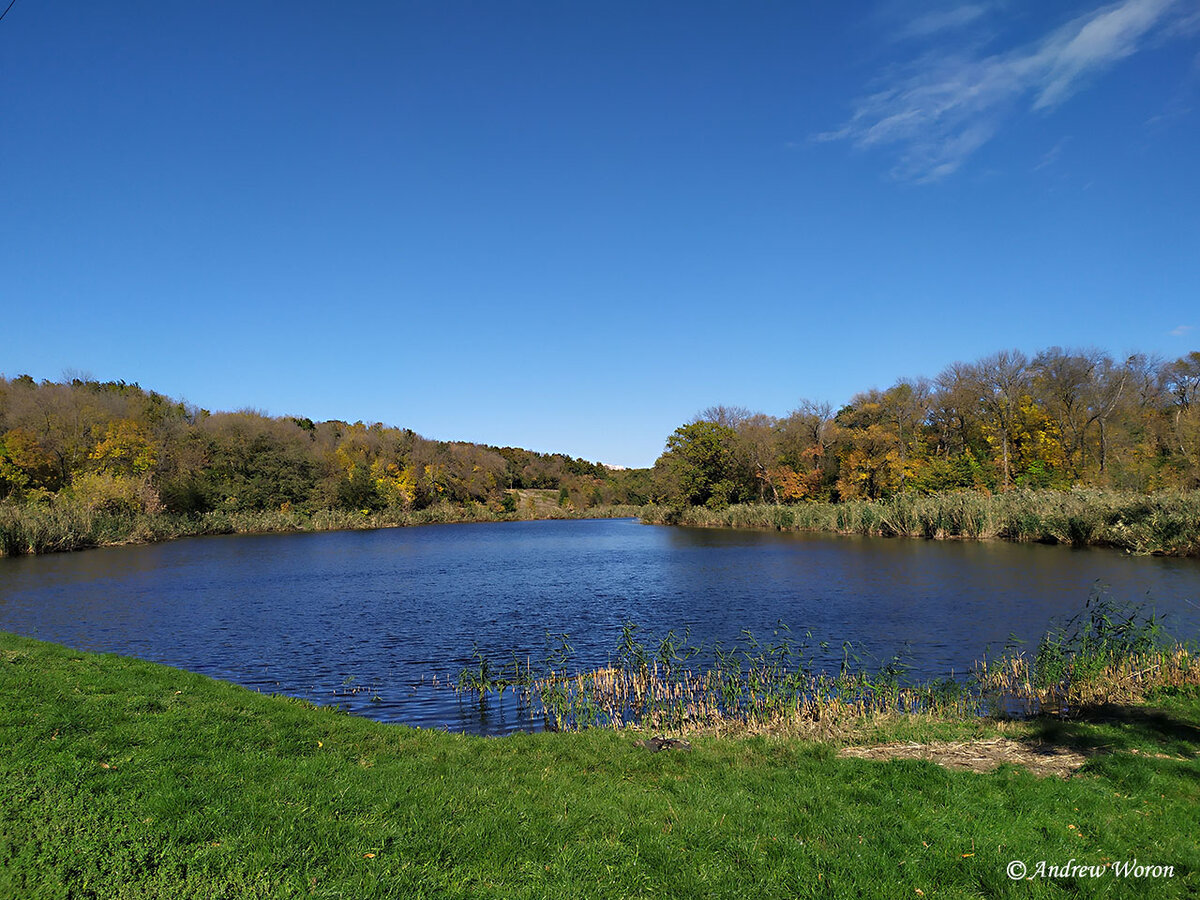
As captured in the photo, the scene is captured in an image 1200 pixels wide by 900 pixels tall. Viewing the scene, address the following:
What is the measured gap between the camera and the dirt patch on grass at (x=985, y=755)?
296 inches

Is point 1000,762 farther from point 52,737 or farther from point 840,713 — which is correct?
point 52,737

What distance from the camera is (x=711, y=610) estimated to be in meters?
21.9

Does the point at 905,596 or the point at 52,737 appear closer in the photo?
the point at 52,737

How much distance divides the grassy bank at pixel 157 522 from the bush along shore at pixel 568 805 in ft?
121

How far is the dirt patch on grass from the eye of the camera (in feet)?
24.6

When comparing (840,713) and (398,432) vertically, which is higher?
(398,432)

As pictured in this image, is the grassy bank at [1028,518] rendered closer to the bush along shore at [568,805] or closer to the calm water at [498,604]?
the calm water at [498,604]

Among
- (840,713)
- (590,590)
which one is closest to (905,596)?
(590,590)

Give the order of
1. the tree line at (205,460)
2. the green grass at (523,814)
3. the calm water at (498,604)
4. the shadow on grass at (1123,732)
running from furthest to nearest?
the tree line at (205,460), the calm water at (498,604), the shadow on grass at (1123,732), the green grass at (523,814)

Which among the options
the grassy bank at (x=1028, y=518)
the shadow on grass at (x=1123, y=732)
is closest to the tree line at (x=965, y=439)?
the grassy bank at (x=1028, y=518)

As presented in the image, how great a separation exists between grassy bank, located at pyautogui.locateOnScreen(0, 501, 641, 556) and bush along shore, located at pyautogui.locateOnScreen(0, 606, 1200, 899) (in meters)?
36.9

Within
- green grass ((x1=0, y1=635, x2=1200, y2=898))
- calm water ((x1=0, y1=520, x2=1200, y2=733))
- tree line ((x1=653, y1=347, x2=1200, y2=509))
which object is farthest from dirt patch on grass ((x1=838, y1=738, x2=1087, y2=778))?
tree line ((x1=653, y1=347, x2=1200, y2=509))

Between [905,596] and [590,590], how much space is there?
1227 centimetres

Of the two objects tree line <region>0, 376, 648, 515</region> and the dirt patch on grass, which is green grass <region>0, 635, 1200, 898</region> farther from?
tree line <region>0, 376, 648, 515</region>
